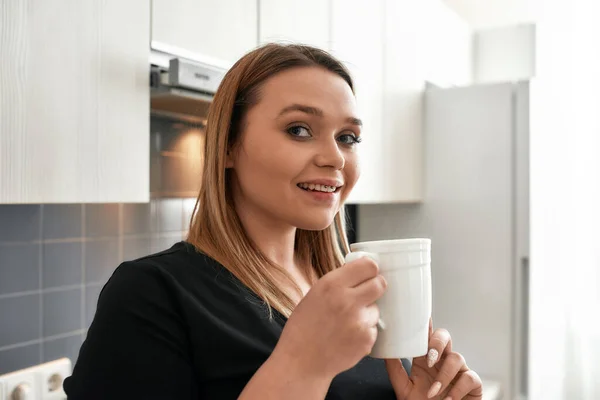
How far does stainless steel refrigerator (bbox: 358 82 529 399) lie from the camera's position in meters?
2.08

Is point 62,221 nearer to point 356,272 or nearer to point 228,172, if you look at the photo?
point 228,172

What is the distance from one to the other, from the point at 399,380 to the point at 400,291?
0.24 m

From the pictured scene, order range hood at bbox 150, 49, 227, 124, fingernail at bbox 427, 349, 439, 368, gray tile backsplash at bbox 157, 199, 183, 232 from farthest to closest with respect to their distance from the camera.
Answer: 1. gray tile backsplash at bbox 157, 199, 183, 232
2. range hood at bbox 150, 49, 227, 124
3. fingernail at bbox 427, 349, 439, 368

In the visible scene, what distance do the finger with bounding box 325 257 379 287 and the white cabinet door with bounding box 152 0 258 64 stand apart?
72cm

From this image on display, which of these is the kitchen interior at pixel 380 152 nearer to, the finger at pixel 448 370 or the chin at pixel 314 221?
the chin at pixel 314 221

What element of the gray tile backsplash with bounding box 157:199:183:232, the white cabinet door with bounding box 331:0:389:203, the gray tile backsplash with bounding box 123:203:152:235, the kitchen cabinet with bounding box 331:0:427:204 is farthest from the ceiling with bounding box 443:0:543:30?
the gray tile backsplash with bounding box 123:203:152:235

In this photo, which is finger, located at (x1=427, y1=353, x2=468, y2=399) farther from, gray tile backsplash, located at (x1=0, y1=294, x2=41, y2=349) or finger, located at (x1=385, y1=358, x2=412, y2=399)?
gray tile backsplash, located at (x1=0, y1=294, x2=41, y2=349)

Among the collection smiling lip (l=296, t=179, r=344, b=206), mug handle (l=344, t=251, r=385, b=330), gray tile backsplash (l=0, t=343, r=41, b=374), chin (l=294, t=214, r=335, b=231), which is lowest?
gray tile backsplash (l=0, t=343, r=41, b=374)

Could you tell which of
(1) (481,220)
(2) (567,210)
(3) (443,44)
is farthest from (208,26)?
(2) (567,210)

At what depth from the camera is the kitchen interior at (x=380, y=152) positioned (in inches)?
37.1

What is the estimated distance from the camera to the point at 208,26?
1.21m

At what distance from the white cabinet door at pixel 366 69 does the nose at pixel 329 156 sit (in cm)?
95

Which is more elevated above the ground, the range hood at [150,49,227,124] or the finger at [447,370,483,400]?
the range hood at [150,49,227,124]

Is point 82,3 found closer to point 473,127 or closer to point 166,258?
point 166,258
